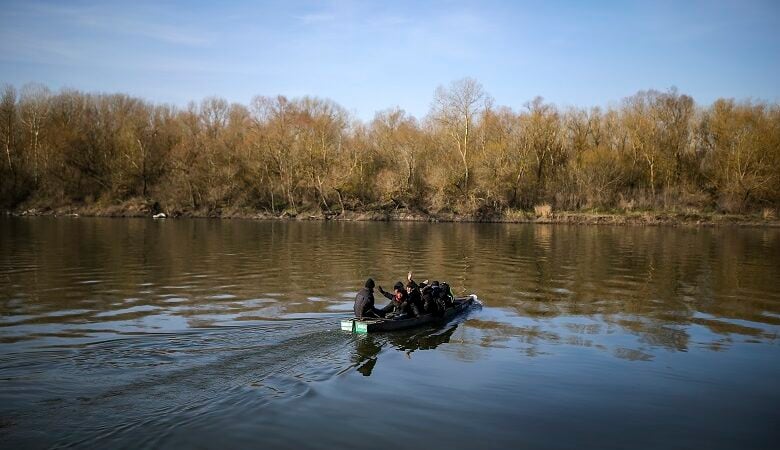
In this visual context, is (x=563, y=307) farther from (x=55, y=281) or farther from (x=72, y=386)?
(x=55, y=281)

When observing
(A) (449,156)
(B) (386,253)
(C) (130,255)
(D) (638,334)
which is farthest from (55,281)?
(A) (449,156)

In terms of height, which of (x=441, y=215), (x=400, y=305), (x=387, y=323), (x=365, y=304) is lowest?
(x=387, y=323)

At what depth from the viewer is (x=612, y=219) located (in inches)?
2884

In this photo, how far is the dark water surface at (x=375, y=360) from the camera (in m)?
10.9

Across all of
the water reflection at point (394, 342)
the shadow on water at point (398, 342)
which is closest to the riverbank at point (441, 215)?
the shadow on water at point (398, 342)

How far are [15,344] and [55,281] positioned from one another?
12.1m

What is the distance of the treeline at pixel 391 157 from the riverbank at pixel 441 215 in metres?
1.15

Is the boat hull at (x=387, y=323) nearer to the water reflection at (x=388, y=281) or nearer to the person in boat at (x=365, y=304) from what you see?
the person in boat at (x=365, y=304)

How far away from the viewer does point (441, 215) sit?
260ft

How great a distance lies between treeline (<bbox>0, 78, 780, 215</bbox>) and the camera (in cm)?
7625

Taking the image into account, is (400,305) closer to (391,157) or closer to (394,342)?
(394,342)

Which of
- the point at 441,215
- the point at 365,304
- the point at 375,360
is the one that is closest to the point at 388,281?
the point at 365,304

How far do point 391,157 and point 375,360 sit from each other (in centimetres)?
7132

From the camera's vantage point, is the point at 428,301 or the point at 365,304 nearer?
the point at 365,304
